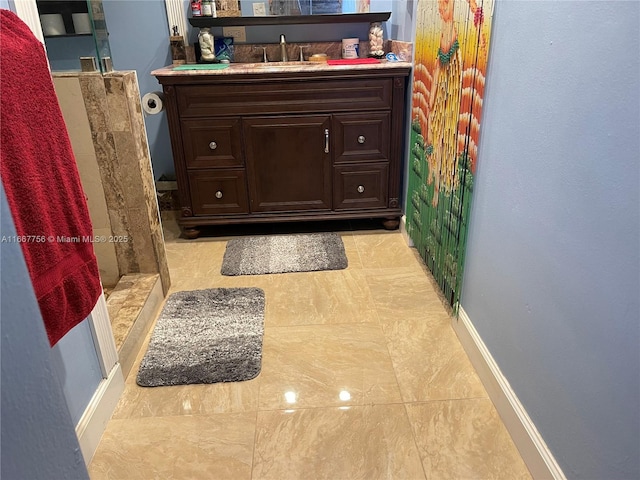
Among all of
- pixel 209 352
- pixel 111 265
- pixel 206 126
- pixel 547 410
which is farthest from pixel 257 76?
pixel 547 410

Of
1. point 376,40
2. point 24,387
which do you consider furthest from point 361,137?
point 24,387

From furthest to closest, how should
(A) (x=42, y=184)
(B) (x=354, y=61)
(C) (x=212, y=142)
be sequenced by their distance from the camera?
(B) (x=354, y=61) < (C) (x=212, y=142) < (A) (x=42, y=184)

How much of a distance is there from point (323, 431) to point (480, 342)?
62 centimetres

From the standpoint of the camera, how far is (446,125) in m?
1.87

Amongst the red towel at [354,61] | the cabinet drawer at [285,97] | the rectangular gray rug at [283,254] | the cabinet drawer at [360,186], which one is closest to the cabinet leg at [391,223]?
the cabinet drawer at [360,186]

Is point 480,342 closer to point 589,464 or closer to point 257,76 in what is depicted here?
point 589,464

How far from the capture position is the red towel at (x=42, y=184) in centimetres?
89

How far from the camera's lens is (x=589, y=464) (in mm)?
1051

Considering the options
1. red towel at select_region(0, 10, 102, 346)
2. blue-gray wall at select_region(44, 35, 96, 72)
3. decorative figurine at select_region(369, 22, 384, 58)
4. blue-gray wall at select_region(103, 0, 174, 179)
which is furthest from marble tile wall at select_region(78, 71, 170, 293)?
decorative figurine at select_region(369, 22, 384, 58)

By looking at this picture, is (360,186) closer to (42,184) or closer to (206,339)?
(206,339)

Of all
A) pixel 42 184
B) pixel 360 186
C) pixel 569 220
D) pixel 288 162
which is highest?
pixel 42 184

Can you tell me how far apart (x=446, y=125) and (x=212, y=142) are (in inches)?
49.8

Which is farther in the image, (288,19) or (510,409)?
(288,19)

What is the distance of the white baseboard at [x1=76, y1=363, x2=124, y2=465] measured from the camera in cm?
135
